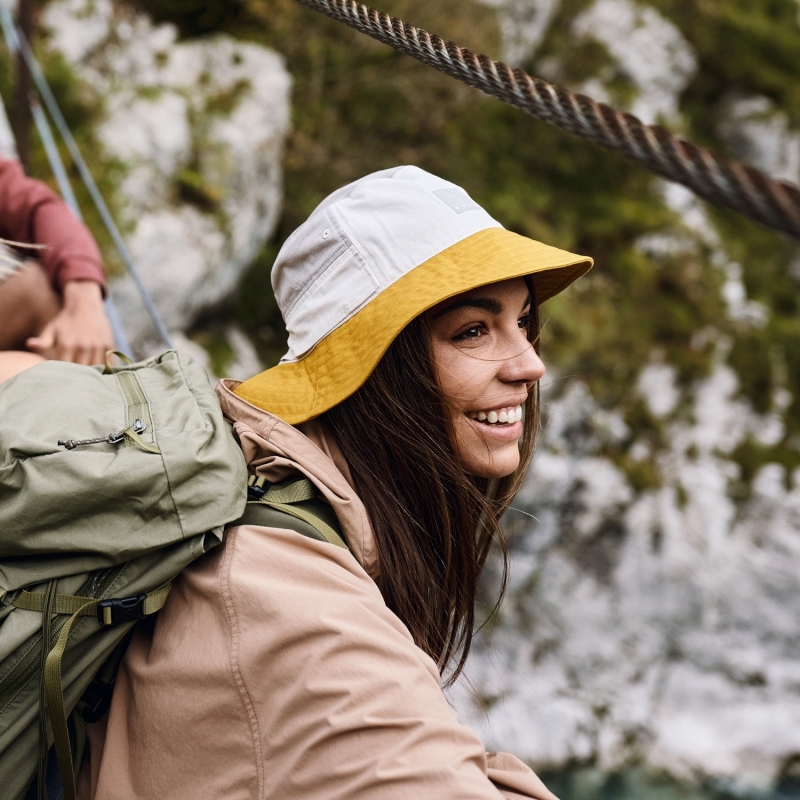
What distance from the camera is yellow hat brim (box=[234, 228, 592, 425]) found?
1189 millimetres

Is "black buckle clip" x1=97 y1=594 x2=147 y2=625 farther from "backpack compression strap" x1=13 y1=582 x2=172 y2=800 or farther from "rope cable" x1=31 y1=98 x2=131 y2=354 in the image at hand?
"rope cable" x1=31 y1=98 x2=131 y2=354

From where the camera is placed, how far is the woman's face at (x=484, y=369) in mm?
1287

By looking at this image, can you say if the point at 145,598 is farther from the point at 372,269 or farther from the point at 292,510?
the point at 372,269

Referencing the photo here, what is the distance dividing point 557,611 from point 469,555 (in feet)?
19.2

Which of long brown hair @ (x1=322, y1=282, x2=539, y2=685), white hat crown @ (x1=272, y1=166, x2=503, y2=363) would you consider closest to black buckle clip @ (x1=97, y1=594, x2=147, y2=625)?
long brown hair @ (x1=322, y1=282, x2=539, y2=685)

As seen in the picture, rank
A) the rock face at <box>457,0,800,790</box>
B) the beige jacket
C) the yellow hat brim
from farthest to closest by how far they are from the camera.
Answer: the rock face at <box>457,0,800,790</box>, the yellow hat brim, the beige jacket

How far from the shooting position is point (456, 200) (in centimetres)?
132

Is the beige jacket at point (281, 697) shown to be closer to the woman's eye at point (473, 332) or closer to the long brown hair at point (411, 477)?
the long brown hair at point (411, 477)

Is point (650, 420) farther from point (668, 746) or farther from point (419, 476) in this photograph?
point (419, 476)

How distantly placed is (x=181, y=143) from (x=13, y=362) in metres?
4.71

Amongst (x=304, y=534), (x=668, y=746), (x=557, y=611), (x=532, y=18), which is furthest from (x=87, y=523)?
(x=532, y=18)

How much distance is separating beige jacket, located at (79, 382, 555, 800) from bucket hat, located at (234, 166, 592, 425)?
0.74 ft

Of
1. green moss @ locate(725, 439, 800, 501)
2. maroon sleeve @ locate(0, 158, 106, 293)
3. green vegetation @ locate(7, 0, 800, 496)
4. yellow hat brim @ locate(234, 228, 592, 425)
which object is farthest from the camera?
green moss @ locate(725, 439, 800, 501)

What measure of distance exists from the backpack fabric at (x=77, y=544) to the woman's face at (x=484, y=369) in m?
0.44
